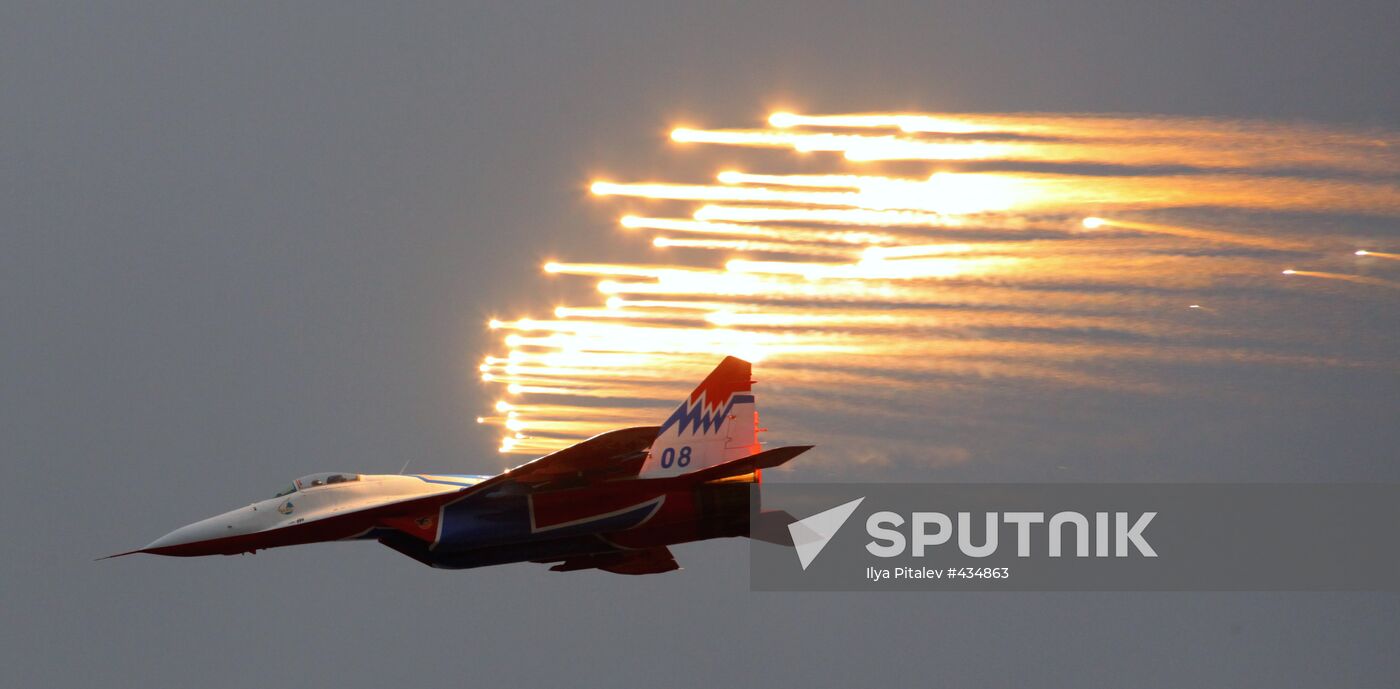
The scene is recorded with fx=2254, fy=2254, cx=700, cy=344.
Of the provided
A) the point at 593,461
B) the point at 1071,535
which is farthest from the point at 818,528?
the point at 1071,535

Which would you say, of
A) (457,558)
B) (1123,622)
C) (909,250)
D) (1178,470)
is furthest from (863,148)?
(1123,622)

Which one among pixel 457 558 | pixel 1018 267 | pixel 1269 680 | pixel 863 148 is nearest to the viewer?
pixel 457 558

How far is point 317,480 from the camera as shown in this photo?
1831 inches

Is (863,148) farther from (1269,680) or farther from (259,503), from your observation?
(1269,680)

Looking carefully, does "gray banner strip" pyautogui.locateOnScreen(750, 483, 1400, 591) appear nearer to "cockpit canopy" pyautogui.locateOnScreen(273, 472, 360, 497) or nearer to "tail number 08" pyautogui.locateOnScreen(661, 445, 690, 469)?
"tail number 08" pyautogui.locateOnScreen(661, 445, 690, 469)

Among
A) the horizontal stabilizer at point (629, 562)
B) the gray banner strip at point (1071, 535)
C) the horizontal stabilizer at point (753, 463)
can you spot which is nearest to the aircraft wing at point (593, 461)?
the horizontal stabilizer at point (753, 463)

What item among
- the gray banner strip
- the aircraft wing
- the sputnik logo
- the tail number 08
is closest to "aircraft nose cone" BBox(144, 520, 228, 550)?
the aircraft wing

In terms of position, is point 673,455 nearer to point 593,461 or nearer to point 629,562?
point 593,461

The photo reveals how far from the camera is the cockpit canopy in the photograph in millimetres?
46469

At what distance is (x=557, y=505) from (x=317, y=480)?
518cm

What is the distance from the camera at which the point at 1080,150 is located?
2213 inches

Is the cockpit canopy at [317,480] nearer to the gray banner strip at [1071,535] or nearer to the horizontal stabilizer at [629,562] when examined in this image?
the horizontal stabilizer at [629,562]

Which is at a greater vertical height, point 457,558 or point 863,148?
point 863,148

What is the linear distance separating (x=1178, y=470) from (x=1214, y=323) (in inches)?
198
